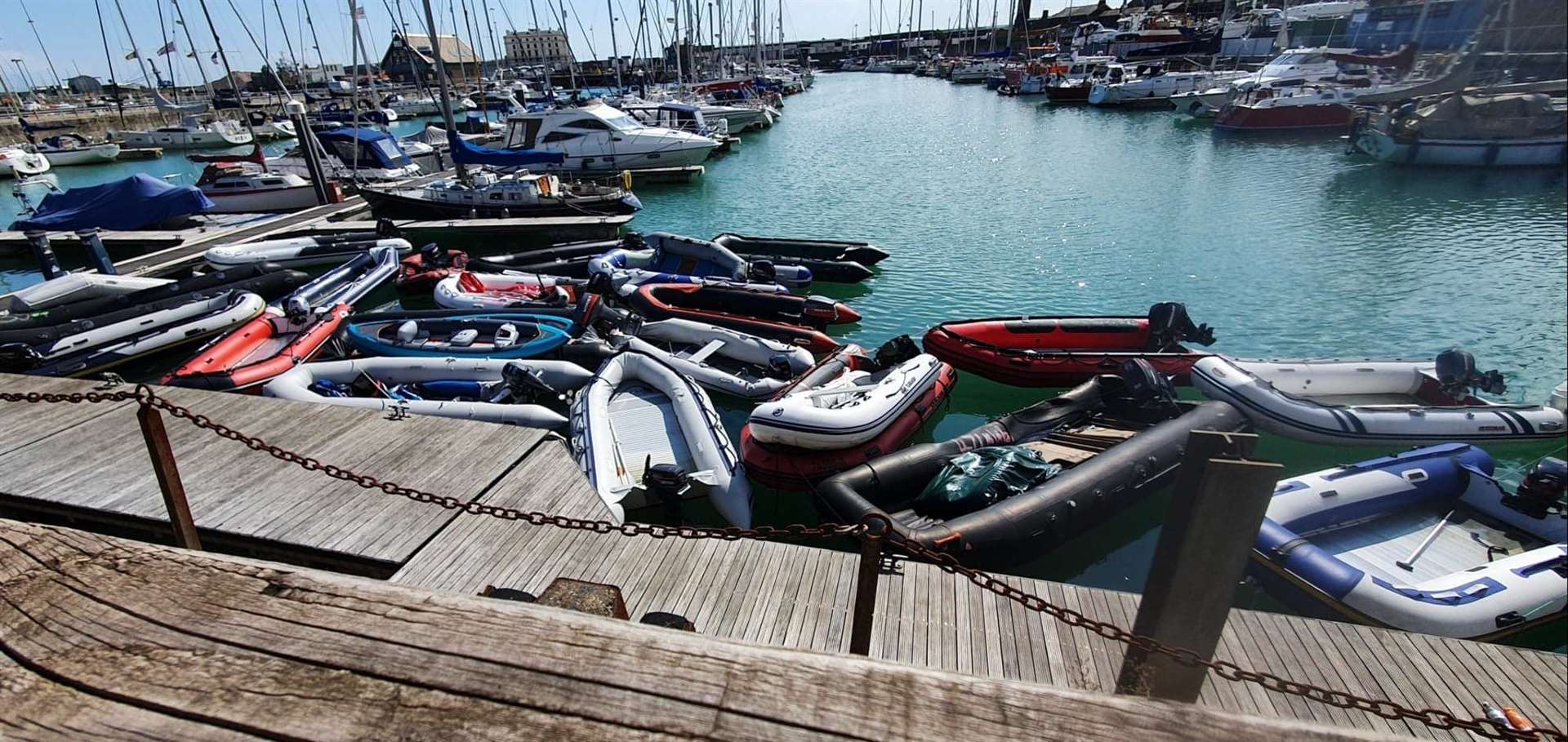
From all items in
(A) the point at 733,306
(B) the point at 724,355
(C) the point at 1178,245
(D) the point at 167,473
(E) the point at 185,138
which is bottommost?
(B) the point at 724,355

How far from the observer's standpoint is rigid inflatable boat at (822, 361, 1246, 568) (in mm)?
6355

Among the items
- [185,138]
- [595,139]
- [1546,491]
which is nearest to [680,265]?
[595,139]

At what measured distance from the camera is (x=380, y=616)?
177cm

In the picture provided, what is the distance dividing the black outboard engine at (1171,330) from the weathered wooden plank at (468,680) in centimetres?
1093

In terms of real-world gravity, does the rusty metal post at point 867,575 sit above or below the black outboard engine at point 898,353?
above

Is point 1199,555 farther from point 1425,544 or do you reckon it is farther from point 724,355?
point 724,355

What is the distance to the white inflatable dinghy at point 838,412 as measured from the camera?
25.9 ft

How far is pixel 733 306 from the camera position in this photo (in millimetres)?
13453

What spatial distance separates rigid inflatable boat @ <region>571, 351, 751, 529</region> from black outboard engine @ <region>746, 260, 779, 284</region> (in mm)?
5328

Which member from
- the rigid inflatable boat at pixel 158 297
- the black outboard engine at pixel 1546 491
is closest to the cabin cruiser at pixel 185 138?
the rigid inflatable boat at pixel 158 297

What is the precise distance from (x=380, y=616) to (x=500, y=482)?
424 cm

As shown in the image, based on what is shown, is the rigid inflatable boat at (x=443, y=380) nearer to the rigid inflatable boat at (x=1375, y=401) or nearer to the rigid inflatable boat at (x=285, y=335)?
the rigid inflatable boat at (x=285, y=335)

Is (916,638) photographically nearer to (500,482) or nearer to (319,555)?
(500,482)

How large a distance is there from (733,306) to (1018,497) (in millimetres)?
7948
